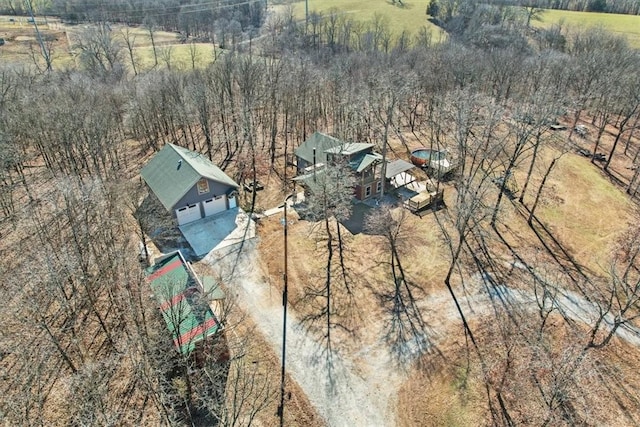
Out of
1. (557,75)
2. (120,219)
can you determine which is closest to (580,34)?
(557,75)

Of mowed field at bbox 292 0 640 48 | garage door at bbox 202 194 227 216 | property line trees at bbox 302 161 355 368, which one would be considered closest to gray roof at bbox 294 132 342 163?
property line trees at bbox 302 161 355 368

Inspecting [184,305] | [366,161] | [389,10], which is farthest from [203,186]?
[389,10]

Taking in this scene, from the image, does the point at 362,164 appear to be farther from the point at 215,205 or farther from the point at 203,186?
the point at 203,186

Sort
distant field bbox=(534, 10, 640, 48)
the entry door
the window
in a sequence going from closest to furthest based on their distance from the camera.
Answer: the window < the entry door < distant field bbox=(534, 10, 640, 48)

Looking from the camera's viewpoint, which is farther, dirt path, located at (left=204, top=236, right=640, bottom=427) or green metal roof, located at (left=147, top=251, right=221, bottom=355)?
dirt path, located at (left=204, top=236, right=640, bottom=427)

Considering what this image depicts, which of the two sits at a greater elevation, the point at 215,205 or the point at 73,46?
the point at 73,46

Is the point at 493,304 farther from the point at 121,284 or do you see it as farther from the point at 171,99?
the point at 171,99

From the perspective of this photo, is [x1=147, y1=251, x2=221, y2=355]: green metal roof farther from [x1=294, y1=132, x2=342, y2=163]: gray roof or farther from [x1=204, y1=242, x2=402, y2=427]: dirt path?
[x1=294, y1=132, x2=342, y2=163]: gray roof
